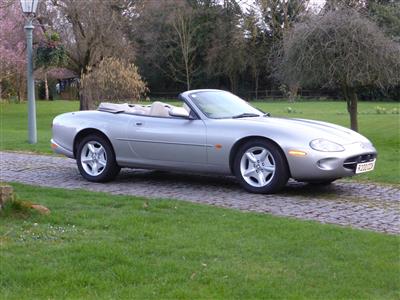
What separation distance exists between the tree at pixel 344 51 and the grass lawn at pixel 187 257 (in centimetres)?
1039

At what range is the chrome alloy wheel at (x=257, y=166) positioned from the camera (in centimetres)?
773

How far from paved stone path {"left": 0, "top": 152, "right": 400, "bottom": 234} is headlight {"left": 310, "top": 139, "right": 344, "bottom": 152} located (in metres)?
0.60

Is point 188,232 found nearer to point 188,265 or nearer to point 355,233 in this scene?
point 188,265

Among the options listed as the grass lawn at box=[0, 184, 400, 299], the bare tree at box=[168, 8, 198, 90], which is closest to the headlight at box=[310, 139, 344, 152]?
the grass lawn at box=[0, 184, 400, 299]

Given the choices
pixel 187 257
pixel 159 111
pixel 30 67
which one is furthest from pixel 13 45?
pixel 187 257

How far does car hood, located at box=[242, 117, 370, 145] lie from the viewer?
303 inches

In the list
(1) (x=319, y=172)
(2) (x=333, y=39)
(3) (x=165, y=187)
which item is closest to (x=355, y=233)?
(1) (x=319, y=172)

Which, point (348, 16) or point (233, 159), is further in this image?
point (348, 16)

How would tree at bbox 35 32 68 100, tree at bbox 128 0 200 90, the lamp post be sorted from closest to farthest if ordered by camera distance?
1. the lamp post
2. tree at bbox 35 32 68 100
3. tree at bbox 128 0 200 90

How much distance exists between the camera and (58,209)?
6.49m

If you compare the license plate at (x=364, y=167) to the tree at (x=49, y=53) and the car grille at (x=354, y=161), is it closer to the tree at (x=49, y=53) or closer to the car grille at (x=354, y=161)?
the car grille at (x=354, y=161)

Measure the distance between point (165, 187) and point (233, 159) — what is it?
3.61 ft

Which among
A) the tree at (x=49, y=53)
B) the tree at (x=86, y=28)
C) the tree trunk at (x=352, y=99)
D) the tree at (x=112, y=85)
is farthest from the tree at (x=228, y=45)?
the tree at (x=49, y=53)

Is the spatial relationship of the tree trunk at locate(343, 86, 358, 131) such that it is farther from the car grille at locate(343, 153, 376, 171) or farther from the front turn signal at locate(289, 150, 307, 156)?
the front turn signal at locate(289, 150, 307, 156)
